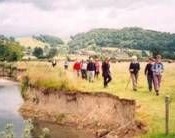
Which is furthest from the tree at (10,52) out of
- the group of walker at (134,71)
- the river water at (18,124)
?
the group of walker at (134,71)

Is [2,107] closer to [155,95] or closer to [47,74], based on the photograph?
[47,74]

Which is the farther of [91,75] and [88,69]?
[91,75]

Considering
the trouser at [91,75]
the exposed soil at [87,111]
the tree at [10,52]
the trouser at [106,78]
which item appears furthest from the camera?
the tree at [10,52]

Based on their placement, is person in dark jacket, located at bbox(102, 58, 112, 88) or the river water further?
person in dark jacket, located at bbox(102, 58, 112, 88)

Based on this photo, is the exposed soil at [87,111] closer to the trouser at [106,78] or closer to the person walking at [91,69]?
the trouser at [106,78]

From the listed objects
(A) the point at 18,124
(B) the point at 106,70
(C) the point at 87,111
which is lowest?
(A) the point at 18,124

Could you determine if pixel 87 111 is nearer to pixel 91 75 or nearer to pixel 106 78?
pixel 106 78

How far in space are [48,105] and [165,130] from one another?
22.7 metres

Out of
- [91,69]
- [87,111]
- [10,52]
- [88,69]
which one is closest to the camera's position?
[87,111]

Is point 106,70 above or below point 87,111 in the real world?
above

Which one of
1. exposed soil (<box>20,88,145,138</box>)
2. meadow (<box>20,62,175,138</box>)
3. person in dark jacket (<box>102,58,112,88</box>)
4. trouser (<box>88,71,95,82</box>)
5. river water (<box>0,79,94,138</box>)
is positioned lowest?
river water (<box>0,79,94,138</box>)

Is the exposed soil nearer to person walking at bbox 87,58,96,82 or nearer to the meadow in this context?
the meadow

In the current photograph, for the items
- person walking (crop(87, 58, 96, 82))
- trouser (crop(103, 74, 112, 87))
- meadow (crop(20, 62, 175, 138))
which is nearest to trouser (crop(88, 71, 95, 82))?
person walking (crop(87, 58, 96, 82))

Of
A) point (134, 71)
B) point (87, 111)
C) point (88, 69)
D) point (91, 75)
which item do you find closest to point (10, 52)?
point (91, 75)
